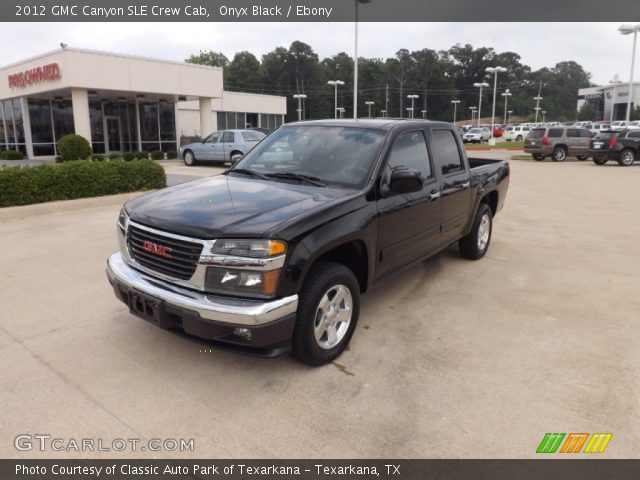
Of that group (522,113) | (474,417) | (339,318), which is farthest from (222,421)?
(522,113)

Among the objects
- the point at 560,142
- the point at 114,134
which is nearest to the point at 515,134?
the point at 560,142

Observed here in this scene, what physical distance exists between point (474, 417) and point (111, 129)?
28.6m

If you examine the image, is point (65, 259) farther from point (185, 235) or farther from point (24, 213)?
point (185, 235)

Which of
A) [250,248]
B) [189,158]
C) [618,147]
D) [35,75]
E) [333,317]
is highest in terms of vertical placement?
[35,75]

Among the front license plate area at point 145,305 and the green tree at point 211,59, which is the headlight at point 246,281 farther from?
the green tree at point 211,59

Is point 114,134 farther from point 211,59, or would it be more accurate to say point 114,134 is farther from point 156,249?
point 211,59

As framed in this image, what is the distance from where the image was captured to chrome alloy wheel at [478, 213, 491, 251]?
675 cm

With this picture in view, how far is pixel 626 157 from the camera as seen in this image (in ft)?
74.7

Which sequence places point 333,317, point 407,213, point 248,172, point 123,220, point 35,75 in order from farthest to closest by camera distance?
point 35,75
point 248,172
point 407,213
point 123,220
point 333,317

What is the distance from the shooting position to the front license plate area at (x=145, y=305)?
340cm

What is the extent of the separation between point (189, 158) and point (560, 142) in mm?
18439

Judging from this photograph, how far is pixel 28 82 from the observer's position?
2338 cm

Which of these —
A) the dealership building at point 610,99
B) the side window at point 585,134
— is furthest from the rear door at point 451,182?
the dealership building at point 610,99
